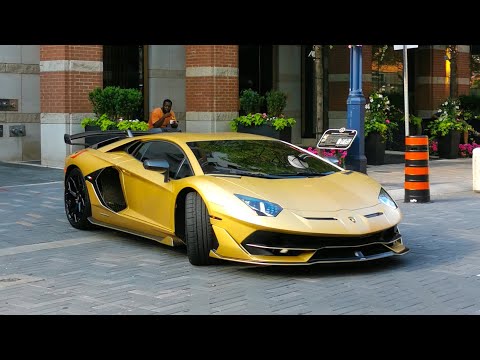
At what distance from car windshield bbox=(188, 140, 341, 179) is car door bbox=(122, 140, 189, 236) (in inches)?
10.9

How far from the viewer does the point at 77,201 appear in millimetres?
10828

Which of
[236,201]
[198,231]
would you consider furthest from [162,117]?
[236,201]

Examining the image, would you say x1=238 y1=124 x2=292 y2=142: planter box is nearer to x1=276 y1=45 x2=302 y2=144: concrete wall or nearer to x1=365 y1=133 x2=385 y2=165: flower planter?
x1=365 y1=133 x2=385 y2=165: flower planter

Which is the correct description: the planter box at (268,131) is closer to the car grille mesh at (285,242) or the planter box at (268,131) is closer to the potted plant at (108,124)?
the potted plant at (108,124)

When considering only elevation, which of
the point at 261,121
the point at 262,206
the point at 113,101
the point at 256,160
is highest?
the point at 113,101

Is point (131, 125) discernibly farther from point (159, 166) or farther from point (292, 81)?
point (159, 166)

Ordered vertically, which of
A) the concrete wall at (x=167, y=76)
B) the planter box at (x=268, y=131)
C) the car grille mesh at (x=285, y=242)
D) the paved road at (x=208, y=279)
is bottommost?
the paved road at (x=208, y=279)

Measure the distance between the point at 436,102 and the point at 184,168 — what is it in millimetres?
20279

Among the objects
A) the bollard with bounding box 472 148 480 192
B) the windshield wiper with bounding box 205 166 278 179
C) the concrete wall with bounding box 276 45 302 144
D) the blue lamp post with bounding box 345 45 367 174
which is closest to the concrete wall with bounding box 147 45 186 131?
the concrete wall with bounding box 276 45 302 144

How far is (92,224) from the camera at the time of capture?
10836mm

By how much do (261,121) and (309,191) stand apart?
1147 cm

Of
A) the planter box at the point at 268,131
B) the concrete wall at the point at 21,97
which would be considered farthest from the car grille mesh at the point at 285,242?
the concrete wall at the point at 21,97

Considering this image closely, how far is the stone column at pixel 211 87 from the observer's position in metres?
20.1
